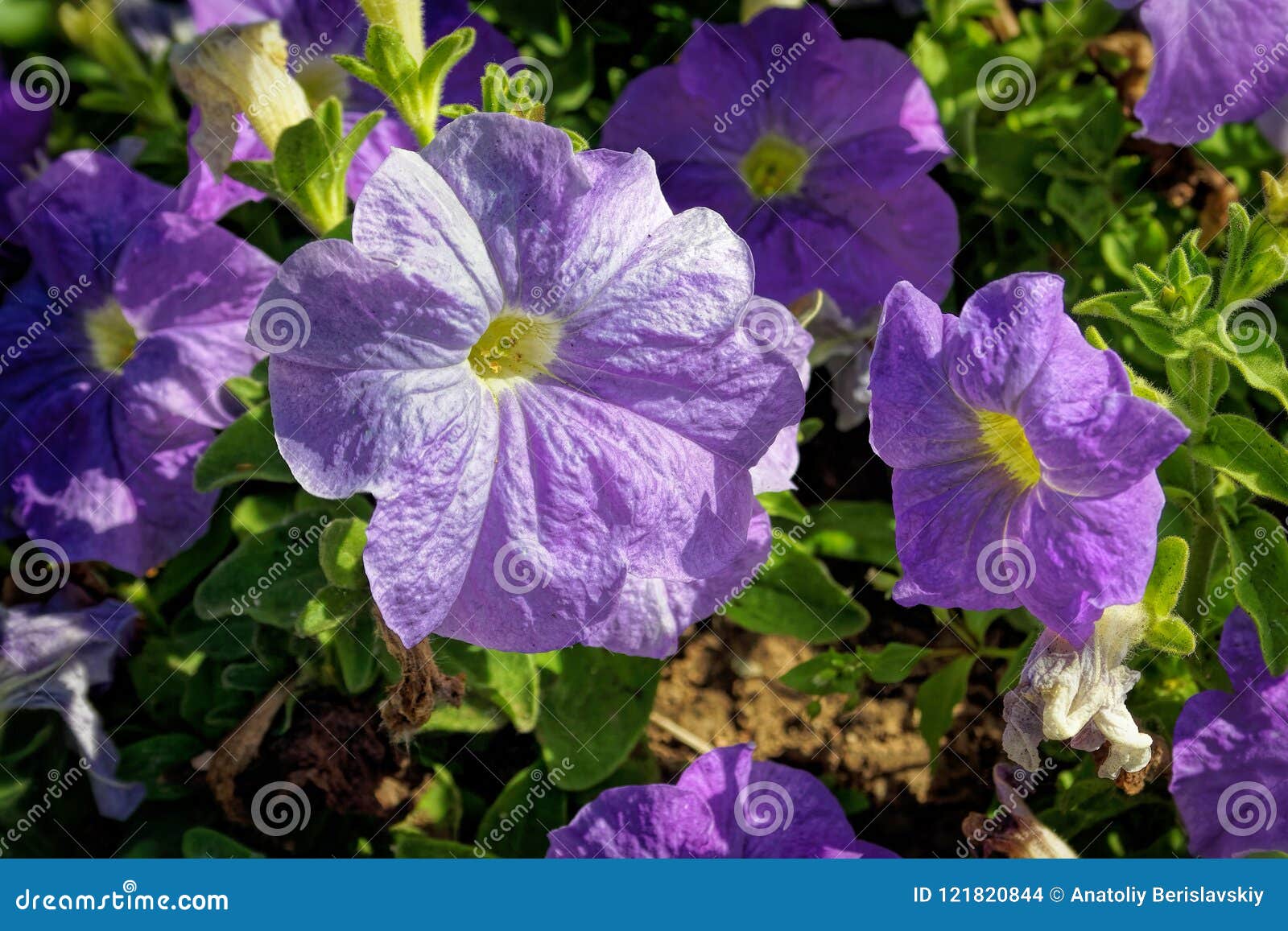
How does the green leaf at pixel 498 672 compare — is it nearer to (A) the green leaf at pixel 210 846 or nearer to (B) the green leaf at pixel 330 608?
(B) the green leaf at pixel 330 608

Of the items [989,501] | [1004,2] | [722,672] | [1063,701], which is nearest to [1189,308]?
[989,501]

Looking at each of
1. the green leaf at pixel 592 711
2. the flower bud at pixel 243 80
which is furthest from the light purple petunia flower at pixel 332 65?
the green leaf at pixel 592 711

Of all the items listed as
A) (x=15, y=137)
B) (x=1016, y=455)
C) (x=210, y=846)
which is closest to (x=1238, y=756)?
(x=1016, y=455)

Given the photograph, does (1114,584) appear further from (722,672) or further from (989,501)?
(722,672)

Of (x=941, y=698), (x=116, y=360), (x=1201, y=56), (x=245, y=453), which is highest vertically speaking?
(x=1201, y=56)

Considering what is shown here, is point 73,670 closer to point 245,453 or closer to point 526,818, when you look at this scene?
point 245,453
